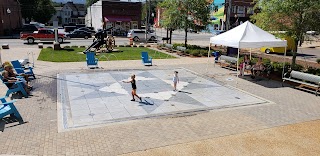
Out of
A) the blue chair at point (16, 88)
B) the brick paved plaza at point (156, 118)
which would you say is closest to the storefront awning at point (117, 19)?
the brick paved plaza at point (156, 118)

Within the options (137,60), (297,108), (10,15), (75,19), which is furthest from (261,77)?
(75,19)

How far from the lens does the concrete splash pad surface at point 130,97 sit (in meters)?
9.54

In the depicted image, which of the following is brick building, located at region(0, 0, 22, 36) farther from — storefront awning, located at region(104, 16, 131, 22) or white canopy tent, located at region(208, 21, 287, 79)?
white canopy tent, located at region(208, 21, 287, 79)

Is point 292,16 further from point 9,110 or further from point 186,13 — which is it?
point 9,110

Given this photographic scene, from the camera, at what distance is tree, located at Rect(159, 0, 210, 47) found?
1059 inches

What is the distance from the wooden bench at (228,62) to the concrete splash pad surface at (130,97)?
3654mm

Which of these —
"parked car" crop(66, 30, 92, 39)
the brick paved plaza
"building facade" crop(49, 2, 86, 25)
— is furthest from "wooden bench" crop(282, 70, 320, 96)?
"building facade" crop(49, 2, 86, 25)

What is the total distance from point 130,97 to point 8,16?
46.7 m

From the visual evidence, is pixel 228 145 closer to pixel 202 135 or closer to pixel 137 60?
pixel 202 135

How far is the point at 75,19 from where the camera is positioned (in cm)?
10338

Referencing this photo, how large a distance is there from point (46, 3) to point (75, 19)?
107 feet

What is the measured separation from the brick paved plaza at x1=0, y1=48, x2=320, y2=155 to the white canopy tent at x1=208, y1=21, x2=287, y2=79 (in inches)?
84.1

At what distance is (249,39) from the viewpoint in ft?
47.9

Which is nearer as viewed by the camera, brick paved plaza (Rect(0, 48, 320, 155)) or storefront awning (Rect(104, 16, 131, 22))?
brick paved plaza (Rect(0, 48, 320, 155))
